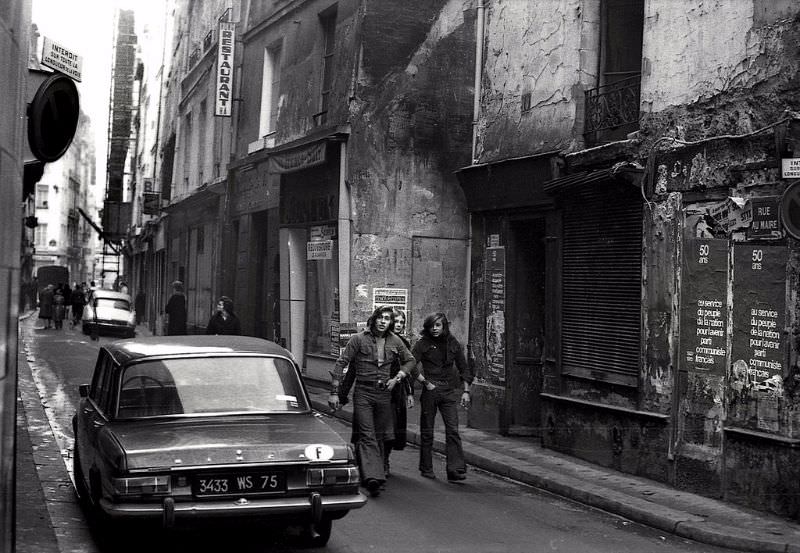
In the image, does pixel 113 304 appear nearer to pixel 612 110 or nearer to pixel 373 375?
pixel 612 110

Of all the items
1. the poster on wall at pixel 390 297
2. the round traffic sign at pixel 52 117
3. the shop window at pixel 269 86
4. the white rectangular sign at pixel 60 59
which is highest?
the shop window at pixel 269 86

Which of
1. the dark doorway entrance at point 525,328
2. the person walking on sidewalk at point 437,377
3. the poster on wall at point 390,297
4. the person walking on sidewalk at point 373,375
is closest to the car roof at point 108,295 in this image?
the poster on wall at point 390,297

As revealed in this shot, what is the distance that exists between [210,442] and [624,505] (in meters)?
4.04

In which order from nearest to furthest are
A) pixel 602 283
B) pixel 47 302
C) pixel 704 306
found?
pixel 704 306
pixel 602 283
pixel 47 302

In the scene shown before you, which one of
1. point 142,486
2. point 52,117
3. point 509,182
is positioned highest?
point 509,182

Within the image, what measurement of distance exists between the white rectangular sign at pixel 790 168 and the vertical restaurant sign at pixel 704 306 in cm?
98

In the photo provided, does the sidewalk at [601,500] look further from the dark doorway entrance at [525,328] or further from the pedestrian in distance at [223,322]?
the pedestrian in distance at [223,322]

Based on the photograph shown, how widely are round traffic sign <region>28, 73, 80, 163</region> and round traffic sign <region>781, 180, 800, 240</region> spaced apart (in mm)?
5387

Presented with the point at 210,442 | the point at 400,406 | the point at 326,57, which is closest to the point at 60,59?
the point at 210,442

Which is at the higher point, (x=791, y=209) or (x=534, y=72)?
(x=534, y=72)

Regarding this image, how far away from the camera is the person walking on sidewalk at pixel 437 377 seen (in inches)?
430

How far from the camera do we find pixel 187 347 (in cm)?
802

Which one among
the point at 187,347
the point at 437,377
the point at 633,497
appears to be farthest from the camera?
the point at 437,377

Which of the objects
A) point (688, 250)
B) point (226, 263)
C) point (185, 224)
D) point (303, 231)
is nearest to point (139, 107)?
point (185, 224)
